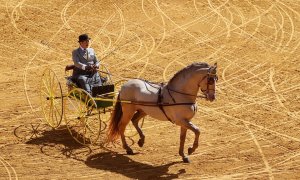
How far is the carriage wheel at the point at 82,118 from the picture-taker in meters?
13.1

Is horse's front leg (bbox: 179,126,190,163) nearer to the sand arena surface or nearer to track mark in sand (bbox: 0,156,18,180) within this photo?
the sand arena surface

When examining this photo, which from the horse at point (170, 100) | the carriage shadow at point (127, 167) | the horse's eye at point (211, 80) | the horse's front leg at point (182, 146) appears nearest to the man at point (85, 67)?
the horse at point (170, 100)

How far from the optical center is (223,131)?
561 inches

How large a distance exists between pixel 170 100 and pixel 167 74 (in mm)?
5709

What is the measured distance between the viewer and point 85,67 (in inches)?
524

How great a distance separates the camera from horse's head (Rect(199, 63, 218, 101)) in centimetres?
1169

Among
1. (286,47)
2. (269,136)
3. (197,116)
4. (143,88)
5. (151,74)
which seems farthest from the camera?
(286,47)

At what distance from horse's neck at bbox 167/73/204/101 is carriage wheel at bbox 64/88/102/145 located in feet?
5.56

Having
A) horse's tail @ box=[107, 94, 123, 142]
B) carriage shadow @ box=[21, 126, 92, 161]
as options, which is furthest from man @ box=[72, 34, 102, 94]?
carriage shadow @ box=[21, 126, 92, 161]

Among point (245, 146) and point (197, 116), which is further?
point (197, 116)

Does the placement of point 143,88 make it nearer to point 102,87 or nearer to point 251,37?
point 102,87

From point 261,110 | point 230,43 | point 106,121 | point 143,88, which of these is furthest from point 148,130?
point 230,43

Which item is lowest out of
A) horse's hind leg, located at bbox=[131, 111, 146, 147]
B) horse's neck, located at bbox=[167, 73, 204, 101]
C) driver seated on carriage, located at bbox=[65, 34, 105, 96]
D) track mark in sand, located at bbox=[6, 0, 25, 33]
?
horse's hind leg, located at bbox=[131, 111, 146, 147]

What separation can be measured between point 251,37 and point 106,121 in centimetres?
793
